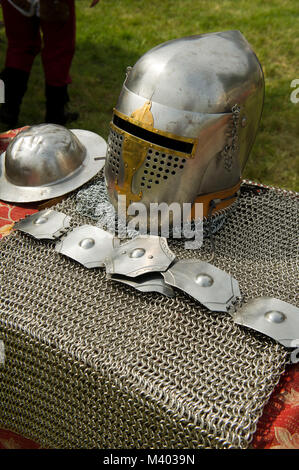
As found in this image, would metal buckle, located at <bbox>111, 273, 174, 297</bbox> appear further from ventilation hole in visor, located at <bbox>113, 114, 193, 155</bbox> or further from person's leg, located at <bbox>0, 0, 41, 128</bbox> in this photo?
person's leg, located at <bbox>0, 0, 41, 128</bbox>

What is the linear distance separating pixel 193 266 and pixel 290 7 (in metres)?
6.16

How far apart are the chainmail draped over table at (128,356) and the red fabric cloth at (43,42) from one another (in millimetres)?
1996

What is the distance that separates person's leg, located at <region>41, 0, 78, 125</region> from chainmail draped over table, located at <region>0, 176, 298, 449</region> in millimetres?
1987

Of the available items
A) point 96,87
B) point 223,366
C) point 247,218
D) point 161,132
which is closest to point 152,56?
point 161,132

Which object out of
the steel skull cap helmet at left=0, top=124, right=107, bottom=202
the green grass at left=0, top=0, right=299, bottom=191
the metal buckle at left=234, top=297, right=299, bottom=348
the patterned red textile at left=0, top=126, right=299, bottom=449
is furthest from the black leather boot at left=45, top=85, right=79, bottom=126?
the patterned red textile at left=0, top=126, right=299, bottom=449

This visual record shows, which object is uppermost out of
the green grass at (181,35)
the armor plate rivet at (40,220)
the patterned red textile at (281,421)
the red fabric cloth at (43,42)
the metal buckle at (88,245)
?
the red fabric cloth at (43,42)

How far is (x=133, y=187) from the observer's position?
2006 mm

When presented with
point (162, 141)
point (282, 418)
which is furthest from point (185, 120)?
point (282, 418)

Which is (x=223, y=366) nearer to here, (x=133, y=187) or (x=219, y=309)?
(x=219, y=309)

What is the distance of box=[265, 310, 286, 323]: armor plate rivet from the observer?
1.58 metres

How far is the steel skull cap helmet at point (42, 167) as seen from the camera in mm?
2322

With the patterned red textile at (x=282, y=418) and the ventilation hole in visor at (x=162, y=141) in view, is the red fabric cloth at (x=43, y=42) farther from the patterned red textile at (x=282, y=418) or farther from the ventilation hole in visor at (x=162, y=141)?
the patterned red textile at (x=282, y=418)

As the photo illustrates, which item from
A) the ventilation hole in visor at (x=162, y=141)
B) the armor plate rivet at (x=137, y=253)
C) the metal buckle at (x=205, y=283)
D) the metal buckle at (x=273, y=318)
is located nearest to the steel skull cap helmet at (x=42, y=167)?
the ventilation hole in visor at (x=162, y=141)
